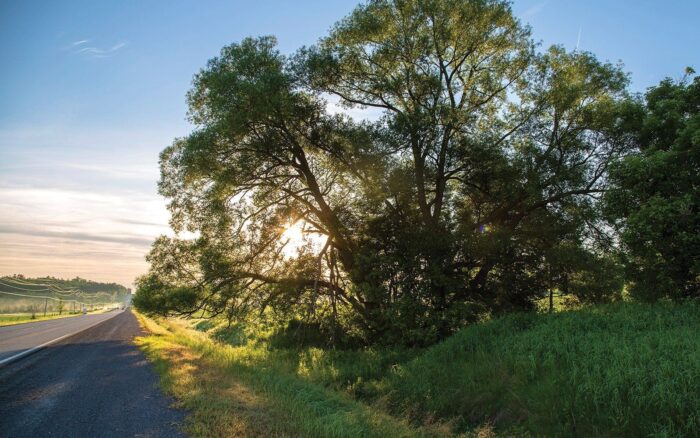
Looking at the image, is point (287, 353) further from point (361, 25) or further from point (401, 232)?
point (361, 25)

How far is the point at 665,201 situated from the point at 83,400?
653 inches

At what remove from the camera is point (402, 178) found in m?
18.1

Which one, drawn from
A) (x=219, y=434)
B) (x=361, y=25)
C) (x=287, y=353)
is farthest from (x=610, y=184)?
(x=219, y=434)

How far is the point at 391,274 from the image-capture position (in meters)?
17.9

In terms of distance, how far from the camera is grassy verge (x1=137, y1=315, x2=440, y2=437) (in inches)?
271

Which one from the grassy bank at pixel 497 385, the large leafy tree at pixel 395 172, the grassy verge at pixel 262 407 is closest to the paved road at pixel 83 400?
the grassy verge at pixel 262 407

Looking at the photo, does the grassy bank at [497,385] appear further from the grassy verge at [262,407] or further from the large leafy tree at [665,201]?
the large leafy tree at [665,201]

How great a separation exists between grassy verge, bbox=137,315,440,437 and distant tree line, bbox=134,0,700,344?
648 centimetres

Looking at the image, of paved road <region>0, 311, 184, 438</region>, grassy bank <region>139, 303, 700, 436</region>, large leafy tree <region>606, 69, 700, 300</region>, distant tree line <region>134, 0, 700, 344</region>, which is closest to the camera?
paved road <region>0, 311, 184, 438</region>

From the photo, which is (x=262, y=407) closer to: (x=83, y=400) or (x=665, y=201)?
(x=83, y=400)

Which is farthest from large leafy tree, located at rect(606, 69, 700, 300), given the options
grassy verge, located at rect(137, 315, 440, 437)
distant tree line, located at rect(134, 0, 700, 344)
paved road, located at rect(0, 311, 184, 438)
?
paved road, located at rect(0, 311, 184, 438)

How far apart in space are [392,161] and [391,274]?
16.9ft

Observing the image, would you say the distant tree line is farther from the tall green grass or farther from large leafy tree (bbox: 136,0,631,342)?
the tall green grass

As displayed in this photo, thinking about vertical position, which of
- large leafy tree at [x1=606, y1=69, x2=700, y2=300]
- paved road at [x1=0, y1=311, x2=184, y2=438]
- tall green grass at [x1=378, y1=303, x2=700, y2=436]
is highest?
large leafy tree at [x1=606, y1=69, x2=700, y2=300]
